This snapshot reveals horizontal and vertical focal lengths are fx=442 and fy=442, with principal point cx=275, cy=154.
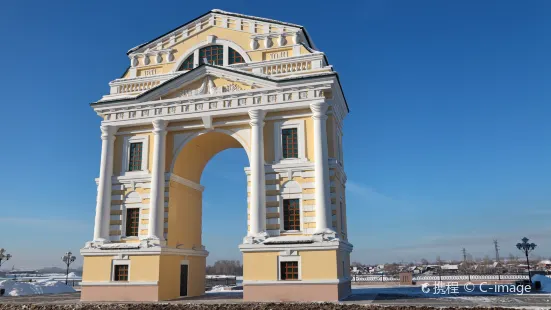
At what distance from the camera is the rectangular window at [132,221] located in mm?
24594

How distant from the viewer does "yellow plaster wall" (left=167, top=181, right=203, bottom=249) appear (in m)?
24.8

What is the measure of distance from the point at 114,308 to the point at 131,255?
12.5 ft

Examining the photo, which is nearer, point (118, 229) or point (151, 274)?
point (151, 274)

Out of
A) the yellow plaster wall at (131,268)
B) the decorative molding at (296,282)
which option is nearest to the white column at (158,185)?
the yellow plaster wall at (131,268)

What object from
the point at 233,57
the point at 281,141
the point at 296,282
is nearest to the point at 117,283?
the point at 296,282

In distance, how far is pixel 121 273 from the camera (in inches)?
926

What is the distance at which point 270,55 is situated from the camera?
25.5 metres

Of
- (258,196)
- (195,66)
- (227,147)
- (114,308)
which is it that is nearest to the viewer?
(114,308)

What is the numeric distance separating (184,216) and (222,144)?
16.8 feet

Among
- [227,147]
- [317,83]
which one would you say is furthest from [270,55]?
[227,147]

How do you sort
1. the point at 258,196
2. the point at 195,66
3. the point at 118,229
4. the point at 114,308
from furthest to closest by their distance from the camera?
the point at 195,66 < the point at 118,229 < the point at 258,196 < the point at 114,308

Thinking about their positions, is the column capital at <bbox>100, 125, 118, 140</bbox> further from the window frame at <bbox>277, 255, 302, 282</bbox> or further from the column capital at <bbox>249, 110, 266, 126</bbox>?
the window frame at <bbox>277, 255, 302, 282</bbox>

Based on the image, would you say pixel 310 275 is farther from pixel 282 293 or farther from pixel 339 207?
pixel 339 207

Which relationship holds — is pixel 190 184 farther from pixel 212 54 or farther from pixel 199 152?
pixel 212 54
